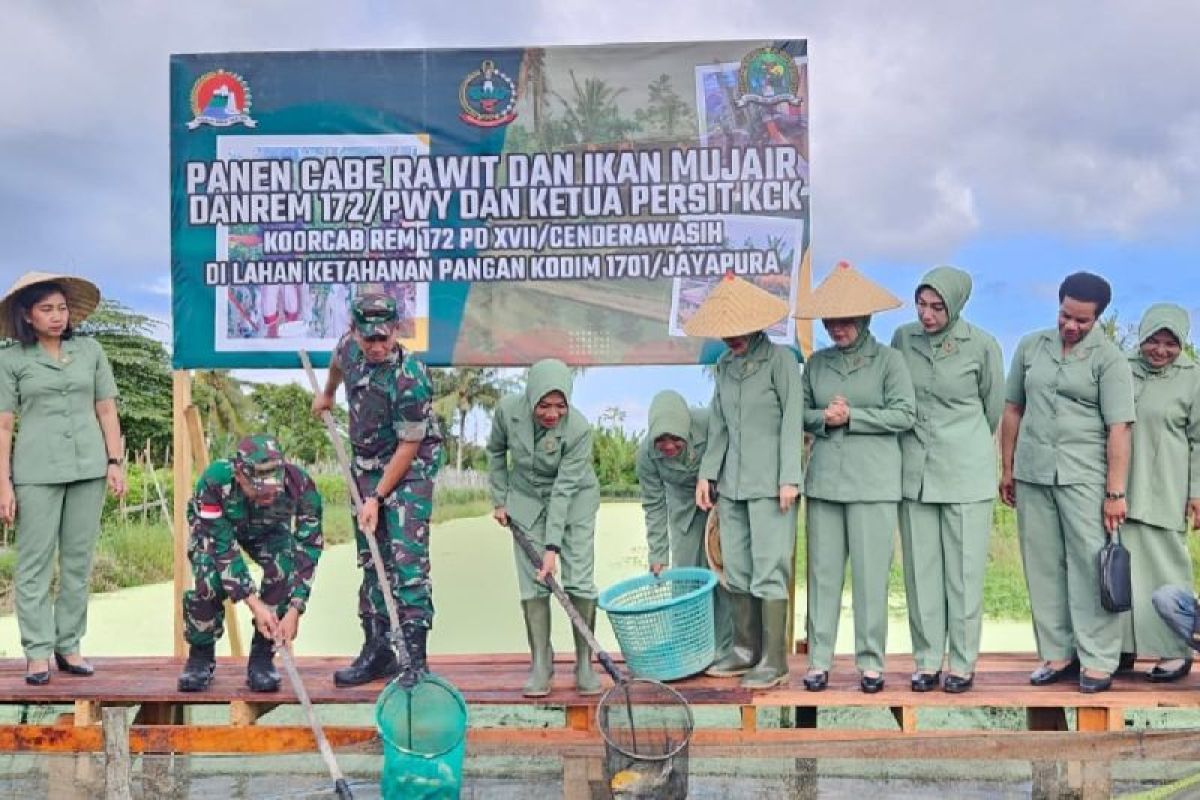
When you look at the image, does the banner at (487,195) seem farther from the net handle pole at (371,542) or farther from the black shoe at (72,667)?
the black shoe at (72,667)

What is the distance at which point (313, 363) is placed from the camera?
6219mm

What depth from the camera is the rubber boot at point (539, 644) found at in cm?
490

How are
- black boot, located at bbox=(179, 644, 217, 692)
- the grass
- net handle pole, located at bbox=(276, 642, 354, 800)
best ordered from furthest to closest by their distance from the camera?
the grass < black boot, located at bbox=(179, 644, 217, 692) < net handle pole, located at bbox=(276, 642, 354, 800)

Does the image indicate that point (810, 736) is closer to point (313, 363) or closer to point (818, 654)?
point (818, 654)

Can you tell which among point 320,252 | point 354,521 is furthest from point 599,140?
point 354,521

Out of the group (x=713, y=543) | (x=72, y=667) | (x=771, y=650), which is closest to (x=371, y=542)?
(x=713, y=543)

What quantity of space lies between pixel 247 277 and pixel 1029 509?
13.7 feet

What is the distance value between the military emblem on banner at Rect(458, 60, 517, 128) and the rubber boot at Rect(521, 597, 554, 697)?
8.86ft

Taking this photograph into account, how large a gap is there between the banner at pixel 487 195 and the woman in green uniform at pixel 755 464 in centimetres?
112

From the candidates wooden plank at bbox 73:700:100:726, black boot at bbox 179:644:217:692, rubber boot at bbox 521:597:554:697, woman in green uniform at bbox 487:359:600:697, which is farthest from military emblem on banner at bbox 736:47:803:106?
wooden plank at bbox 73:700:100:726

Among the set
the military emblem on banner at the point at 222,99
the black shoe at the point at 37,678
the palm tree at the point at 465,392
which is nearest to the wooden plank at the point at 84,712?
the black shoe at the point at 37,678

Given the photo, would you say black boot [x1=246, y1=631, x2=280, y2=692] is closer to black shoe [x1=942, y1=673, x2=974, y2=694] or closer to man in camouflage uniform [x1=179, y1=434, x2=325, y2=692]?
man in camouflage uniform [x1=179, y1=434, x2=325, y2=692]

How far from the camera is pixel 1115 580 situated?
4641 mm

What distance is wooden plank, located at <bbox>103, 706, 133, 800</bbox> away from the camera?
14.9ft
